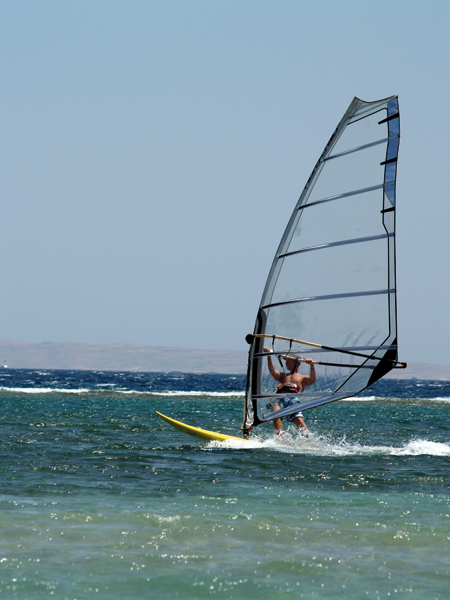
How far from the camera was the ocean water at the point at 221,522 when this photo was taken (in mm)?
3830

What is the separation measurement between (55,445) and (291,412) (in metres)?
3.72

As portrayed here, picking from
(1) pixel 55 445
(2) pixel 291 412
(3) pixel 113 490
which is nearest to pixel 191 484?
(3) pixel 113 490

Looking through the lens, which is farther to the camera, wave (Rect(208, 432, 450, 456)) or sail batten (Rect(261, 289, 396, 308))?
wave (Rect(208, 432, 450, 456))

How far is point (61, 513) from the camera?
536cm

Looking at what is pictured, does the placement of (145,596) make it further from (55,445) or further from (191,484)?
(55,445)

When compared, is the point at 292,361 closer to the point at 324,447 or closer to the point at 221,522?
the point at 324,447

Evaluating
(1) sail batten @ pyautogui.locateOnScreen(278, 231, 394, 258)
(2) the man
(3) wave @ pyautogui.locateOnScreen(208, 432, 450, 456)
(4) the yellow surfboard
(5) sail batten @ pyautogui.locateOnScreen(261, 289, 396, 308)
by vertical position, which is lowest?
(3) wave @ pyautogui.locateOnScreen(208, 432, 450, 456)

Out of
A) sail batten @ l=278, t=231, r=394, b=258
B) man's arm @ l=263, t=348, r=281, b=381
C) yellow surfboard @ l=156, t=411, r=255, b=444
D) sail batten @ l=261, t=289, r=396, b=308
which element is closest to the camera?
sail batten @ l=261, t=289, r=396, b=308

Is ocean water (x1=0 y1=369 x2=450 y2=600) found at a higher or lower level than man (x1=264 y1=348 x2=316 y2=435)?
lower

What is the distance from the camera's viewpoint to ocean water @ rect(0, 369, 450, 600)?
3.83 meters

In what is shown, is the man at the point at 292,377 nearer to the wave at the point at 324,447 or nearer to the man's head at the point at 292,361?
the man's head at the point at 292,361

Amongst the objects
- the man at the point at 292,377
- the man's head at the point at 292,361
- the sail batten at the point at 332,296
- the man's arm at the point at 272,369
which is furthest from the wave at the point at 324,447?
the sail batten at the point at 332,296

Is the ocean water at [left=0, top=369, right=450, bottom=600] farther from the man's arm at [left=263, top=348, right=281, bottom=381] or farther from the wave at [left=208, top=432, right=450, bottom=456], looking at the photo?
the man's arm at [left=263, top=348, right=281, bottom=381]

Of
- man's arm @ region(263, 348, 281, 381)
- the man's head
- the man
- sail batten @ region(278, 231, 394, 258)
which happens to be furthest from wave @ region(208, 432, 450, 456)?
sail batten @ region(278, 231, 394, 258)
